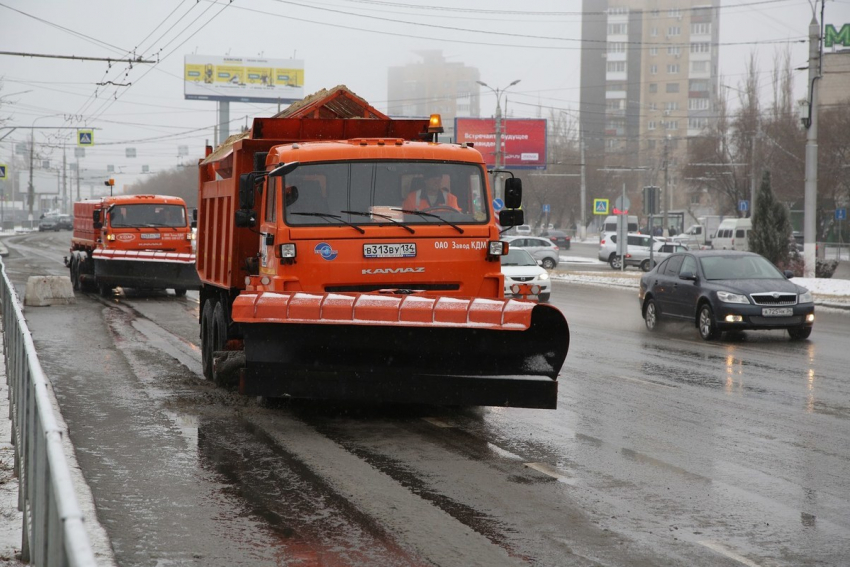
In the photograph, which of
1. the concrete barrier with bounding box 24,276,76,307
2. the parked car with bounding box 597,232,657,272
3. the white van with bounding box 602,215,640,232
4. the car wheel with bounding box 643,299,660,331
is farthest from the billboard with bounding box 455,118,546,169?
the car wheel with bounding box 643,299,660,331

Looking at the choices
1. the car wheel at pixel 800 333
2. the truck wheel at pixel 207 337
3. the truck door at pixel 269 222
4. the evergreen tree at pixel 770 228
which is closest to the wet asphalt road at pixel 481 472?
the truck wheel at pixel 207 337

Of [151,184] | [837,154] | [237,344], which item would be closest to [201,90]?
[151,184]

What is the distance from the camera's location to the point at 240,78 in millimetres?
114750

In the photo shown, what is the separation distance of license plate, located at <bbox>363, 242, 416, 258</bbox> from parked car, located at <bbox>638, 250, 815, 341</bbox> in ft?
29.8

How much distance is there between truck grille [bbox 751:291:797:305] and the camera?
1727cm

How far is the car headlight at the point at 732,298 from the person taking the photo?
17.3 meters

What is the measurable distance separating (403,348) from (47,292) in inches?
667

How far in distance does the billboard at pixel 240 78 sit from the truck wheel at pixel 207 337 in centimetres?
10313

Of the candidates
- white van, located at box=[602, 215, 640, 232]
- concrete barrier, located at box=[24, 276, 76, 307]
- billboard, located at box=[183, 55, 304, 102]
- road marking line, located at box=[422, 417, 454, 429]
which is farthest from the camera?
billboard, located at box=[183, 55, 304, 102]

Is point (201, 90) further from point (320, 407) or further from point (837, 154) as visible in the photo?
point (320, 407)

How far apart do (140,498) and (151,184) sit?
16634 centimetres

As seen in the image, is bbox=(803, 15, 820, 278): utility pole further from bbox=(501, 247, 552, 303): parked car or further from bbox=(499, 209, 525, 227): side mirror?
bbox=(499, 209, 525, 227): side mirror

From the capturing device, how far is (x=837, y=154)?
6406 centimetres

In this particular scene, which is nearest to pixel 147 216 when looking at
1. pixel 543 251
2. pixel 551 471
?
pixel 551 471
